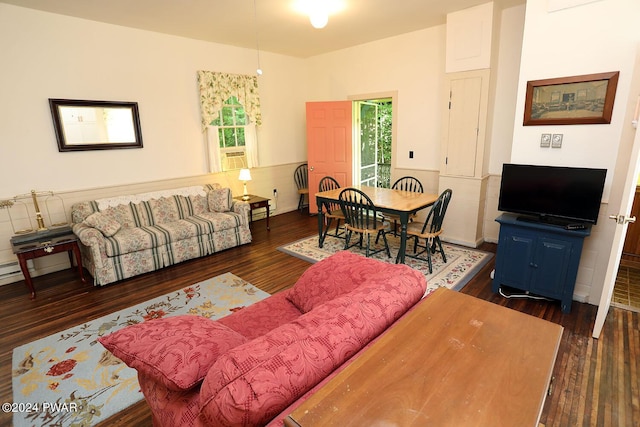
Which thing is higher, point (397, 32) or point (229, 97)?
point (397, 32)

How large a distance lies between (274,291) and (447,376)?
248 cm

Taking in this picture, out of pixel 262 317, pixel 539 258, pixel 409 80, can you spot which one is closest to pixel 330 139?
pixel 409 80

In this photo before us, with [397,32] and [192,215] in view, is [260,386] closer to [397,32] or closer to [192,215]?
[192,215]

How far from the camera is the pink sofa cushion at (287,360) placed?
897 millimetres

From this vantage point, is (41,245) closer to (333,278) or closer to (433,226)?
(333,278)

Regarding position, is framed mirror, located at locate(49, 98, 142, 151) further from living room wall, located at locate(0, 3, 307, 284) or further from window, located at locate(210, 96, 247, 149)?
window, located at locate(210, 96, 247, 149)

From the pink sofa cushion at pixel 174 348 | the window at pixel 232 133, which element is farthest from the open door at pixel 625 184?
the window at pixel 232 133

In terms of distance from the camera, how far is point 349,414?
85 centimetres

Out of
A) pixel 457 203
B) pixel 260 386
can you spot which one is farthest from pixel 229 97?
pixel 260 386

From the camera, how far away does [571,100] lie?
2.72m

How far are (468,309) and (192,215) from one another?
12.9 feet

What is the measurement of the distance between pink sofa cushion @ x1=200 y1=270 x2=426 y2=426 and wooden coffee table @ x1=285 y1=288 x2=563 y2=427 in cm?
8

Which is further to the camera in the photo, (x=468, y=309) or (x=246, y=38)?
(x=246, y=38)

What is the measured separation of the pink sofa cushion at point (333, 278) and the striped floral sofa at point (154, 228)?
2378 mm
